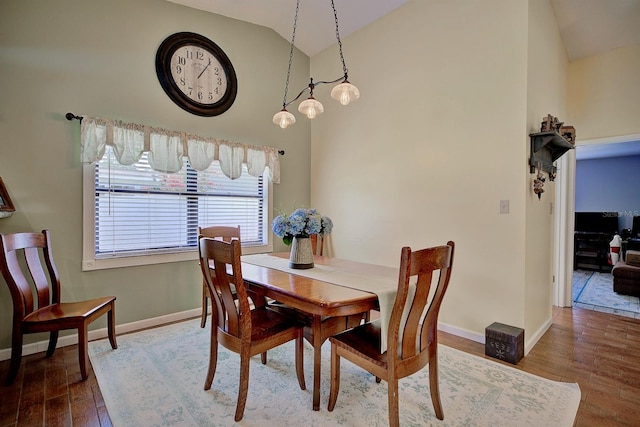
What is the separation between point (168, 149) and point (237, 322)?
2.12 metres

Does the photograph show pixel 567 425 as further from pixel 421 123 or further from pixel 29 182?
pixel 29 182

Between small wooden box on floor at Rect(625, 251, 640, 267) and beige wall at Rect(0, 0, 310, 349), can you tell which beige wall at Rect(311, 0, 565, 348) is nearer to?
beige wall at Rect(0, 0, 310, 349)

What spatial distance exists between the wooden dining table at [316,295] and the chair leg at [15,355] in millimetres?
1574

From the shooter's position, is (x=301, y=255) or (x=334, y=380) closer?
(x=334, y=380)

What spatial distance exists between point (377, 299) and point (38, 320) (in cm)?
231

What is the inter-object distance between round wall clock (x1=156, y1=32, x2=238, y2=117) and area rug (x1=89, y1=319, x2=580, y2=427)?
2509 millimetres

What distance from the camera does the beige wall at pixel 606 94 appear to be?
3.32 meters

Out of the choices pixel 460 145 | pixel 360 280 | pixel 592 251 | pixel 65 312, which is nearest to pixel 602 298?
pixel 592 251

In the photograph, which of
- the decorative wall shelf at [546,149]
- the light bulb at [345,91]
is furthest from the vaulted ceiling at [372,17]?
the light bulb at [345,91]

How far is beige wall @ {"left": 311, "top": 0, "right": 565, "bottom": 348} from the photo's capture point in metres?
2.57

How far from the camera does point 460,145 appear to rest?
9.48 ft

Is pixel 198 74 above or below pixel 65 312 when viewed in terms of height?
above

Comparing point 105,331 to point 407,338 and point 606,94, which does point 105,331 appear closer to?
point 407,338

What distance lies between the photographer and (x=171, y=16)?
319 cm
